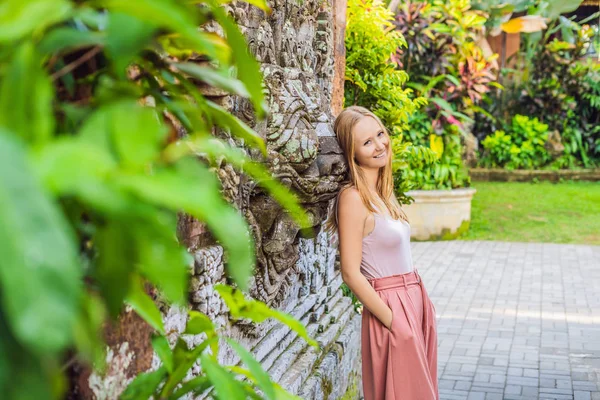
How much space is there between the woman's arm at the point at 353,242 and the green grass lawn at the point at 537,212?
826cm

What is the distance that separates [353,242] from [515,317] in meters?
4.42

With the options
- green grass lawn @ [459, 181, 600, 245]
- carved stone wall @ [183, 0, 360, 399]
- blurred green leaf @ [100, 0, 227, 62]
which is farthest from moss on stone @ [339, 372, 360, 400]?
green grass lawn @ [459, 181, 600, 245]

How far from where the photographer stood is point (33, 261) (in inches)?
24.1

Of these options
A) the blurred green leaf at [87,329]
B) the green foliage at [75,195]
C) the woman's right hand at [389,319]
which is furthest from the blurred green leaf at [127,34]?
the woman's right hand at [389,319]

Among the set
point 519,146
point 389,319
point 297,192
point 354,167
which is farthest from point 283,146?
point 519,146

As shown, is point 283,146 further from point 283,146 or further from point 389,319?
point 389,319

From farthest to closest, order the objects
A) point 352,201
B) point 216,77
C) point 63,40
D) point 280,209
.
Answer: point 352,201 → point 280,209 → point 216,77 → point 63,40

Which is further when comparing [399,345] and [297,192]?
[399,345]

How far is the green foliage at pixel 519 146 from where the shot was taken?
A: 54.2ft

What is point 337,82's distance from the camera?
15.4ft

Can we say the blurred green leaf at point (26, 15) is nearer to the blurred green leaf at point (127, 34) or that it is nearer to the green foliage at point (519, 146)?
the blurred green leaf at point (127, 34)

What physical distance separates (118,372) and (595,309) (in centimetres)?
658

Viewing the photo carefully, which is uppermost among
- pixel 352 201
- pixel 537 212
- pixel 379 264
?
pixel 352 201

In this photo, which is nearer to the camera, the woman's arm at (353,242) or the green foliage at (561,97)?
the woman's arm at (353,242)
